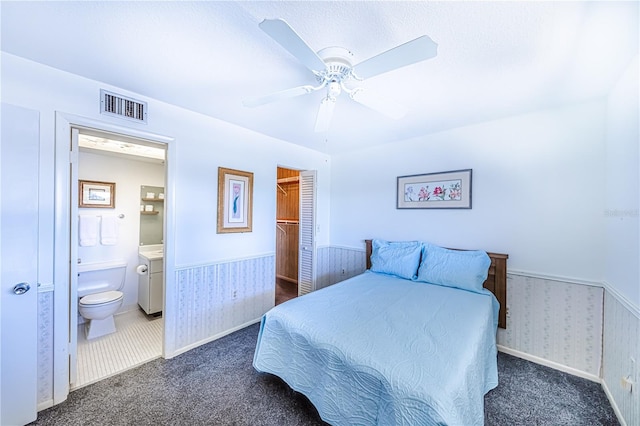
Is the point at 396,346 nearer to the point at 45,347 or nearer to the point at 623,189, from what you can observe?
the point at 623,189

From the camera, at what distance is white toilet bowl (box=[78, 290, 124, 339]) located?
8.46 feet

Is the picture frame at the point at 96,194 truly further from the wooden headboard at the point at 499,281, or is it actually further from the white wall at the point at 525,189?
the wooden headboard at the point at 499,281

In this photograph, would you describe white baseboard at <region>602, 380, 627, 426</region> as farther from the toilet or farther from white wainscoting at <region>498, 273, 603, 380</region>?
the toilet

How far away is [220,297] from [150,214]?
1860 millimetres

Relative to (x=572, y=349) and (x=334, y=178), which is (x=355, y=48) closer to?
(x=334, y=178)

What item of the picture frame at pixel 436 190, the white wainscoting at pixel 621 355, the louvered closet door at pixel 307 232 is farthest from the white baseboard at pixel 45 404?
the white wainscoting at pixel 621 355

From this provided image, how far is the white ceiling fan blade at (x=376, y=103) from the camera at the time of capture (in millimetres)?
1521

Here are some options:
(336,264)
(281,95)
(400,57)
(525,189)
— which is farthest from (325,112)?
(336,264)

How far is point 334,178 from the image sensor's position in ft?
13.3

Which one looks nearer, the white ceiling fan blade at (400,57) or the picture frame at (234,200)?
the white ceiling fan blade at (400,57)

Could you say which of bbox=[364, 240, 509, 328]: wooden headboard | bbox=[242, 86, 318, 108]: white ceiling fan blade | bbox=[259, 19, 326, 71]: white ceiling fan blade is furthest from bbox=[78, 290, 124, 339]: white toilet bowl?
bbox=[364, 240, 509, 328]: wooden headboard

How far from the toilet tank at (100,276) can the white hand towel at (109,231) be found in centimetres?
27

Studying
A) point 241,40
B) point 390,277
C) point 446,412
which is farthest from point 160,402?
point 241,40

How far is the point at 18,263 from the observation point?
5.20ft
